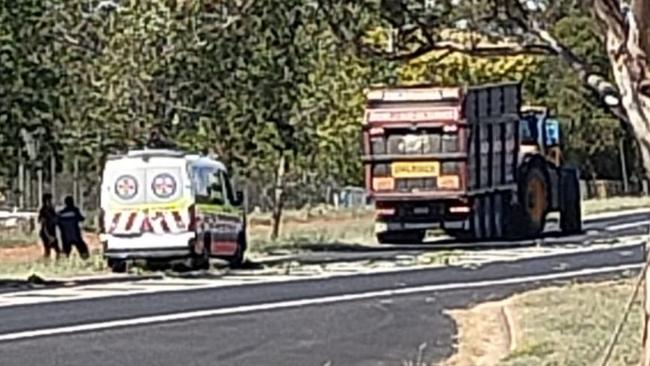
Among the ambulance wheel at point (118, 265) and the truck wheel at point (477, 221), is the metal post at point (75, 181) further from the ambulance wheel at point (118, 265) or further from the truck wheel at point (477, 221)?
the ambulance wheel at point (118, 265)

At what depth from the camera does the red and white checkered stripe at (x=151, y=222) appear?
36.4m

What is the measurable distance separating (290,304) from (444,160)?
17.7m

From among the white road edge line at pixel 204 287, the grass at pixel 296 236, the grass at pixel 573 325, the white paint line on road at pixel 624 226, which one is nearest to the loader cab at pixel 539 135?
the white paint line on road at pixel 624 226

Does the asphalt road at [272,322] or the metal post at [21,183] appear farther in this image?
the metal post at [21,183]

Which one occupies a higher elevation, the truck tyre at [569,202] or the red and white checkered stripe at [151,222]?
the truck tyre at [569,202]

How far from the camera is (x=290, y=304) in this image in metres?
27.5

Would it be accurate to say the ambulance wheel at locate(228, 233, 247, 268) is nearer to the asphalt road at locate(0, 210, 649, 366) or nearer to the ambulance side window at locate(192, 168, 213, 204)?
the ambulance side window at locate(192, 168, 213, 204)

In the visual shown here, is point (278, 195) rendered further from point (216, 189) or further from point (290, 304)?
point (290, 304)

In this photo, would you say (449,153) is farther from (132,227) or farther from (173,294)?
(173,294)

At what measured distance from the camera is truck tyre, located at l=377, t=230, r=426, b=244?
155ft

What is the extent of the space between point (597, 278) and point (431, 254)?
1097cm

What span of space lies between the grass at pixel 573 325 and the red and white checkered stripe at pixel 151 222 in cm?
1045

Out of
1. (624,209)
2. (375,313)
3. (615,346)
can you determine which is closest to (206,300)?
(375,313)

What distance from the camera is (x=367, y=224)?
60.3 m
